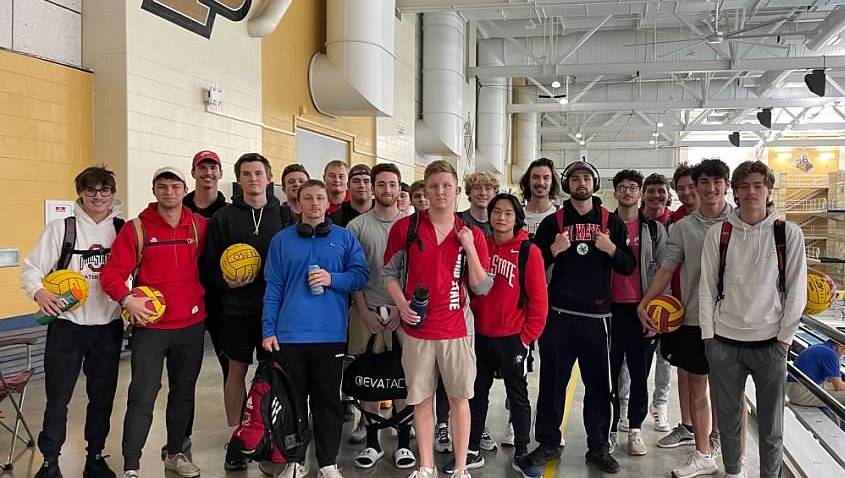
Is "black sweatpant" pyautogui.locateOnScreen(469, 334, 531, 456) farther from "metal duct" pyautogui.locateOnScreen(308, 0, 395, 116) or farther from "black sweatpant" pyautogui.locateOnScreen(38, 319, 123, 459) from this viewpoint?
"metal duct" pyautogui.locateOnScreen(308, 0, 395, 116)

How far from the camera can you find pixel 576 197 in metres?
3.46

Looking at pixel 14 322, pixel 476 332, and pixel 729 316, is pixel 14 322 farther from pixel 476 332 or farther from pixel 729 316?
pixel 729 316

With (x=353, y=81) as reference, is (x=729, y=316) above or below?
below

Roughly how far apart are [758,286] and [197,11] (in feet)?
18.9

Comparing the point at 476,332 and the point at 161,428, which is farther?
the point at 161,428

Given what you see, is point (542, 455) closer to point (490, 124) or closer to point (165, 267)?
point (165, 267)

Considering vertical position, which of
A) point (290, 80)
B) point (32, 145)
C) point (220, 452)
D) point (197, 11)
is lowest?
point (220, 452)

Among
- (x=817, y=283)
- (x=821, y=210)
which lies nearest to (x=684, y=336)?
(x=817, y=283)

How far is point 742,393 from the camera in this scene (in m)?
3.09

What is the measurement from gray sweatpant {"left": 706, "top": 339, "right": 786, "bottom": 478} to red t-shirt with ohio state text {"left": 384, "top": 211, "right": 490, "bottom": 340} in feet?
4.18

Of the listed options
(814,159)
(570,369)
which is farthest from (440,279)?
(814,159)

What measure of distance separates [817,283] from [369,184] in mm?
2568

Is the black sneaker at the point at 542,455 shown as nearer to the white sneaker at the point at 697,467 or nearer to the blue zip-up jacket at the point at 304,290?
the white sneaker at the point at 697,467

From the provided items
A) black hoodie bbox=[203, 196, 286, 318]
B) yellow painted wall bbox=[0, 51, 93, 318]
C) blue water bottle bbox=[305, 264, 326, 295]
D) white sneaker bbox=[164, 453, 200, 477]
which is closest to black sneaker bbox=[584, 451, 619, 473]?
blue water bottle bbox=[305, 264, 326, 295]
